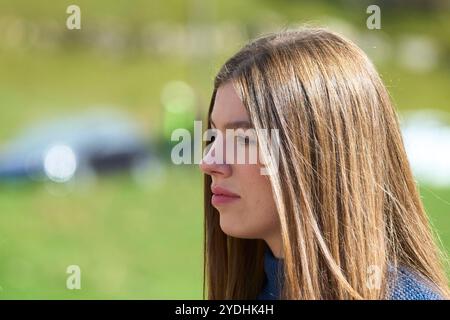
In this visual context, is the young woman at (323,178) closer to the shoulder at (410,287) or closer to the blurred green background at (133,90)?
the shoulder at (410,287)

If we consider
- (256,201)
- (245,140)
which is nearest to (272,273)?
(256,201)

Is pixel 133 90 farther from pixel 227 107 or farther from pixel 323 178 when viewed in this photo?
pixel 323 178

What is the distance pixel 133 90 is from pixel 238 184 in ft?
49.4

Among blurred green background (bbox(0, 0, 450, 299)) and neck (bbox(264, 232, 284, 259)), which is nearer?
neck (bbox(264, 232, 284, 259))

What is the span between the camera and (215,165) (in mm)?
1744

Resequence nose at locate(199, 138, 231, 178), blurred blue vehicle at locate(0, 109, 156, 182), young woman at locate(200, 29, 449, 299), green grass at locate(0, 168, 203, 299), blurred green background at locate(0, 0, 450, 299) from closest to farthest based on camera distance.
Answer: young woman at locate(200, 29, 449, 299) < nose at locate(199, 138, 231, 178) < green grass at locate(0, 168, 203, 299) < blurred green background at locate(0, 0, 450, 299) < blurred blue vehicle at locate(0, 109, 156, 182)

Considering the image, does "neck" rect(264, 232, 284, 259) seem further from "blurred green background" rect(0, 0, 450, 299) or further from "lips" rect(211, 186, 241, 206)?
"blurred green background" rect(0, 0, 450, 299)

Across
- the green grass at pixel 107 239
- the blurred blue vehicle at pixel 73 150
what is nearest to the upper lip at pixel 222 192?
the green grass at pixel 107 239

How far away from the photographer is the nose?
1.74 meters

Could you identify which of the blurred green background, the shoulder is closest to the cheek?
the shoulder


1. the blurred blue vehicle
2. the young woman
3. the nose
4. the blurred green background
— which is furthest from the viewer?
the blurred blue vehicle

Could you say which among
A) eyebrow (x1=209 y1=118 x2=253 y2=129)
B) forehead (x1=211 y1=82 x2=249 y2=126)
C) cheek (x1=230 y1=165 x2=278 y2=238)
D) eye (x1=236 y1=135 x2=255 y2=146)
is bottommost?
cheek (x1=230 y1=165 x2=278 y2=238)
